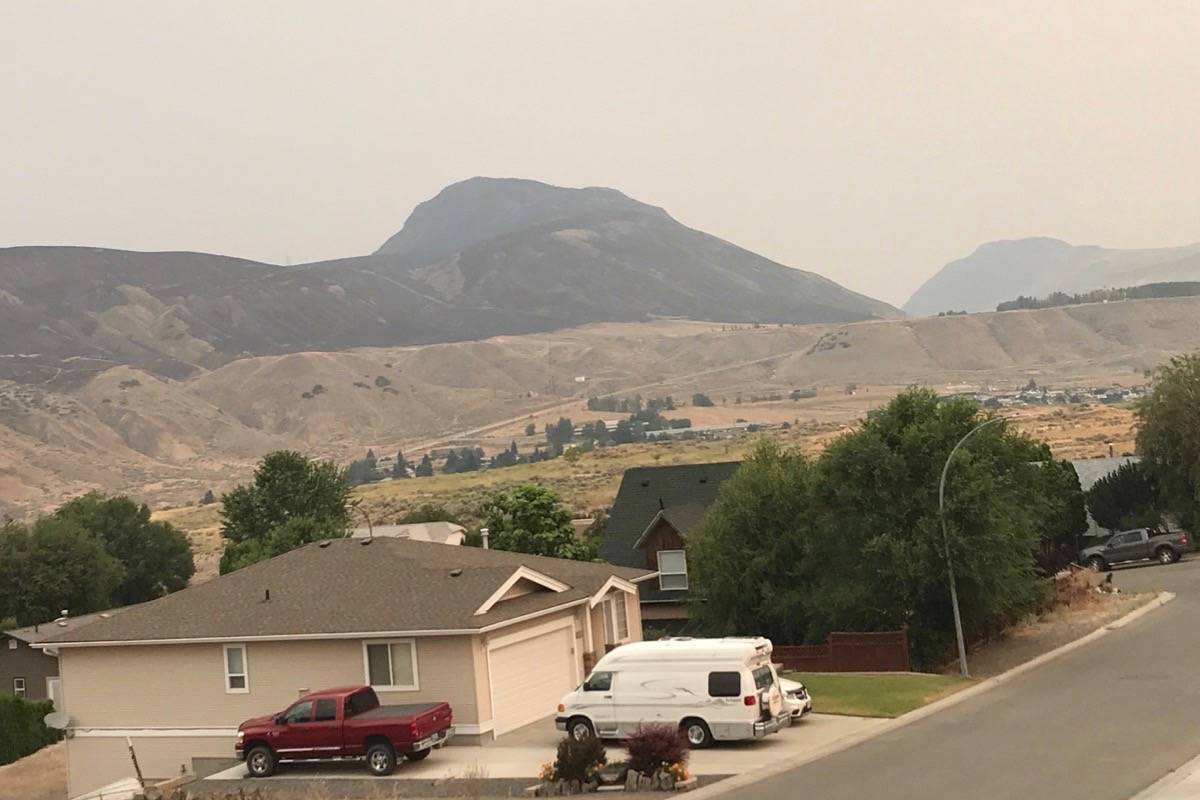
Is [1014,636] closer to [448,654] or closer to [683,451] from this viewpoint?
[448,654]

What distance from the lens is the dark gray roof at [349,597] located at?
119 ft

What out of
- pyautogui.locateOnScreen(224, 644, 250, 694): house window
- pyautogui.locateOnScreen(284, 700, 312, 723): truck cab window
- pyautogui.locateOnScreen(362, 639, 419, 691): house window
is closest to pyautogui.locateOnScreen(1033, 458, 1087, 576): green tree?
pyautogui.locateOnScreen(362, 639, 419, 691): house window

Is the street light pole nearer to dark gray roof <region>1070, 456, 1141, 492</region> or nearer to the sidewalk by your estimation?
the sidewalk

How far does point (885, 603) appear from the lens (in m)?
45.1

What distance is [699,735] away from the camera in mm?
31703

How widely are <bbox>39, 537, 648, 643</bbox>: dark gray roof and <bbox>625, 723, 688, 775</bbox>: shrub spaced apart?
735 centimetres

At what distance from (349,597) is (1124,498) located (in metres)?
51.6

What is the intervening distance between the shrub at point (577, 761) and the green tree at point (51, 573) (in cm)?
6408

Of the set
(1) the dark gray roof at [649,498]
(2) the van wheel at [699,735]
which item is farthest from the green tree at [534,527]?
(2) the van wheel at [699,735]

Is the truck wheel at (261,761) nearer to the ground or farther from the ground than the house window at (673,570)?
nearer to the ground

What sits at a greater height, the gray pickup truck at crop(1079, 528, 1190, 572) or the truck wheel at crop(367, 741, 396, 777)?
the gray pickup truck at crop(1079, 528, 1190, 572)

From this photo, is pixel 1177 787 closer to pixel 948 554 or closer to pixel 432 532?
pixel 948 554

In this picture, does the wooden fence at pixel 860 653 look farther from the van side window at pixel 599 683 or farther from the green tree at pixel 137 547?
the green tree at pixel 137 547

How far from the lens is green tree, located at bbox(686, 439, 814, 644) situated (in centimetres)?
4822
